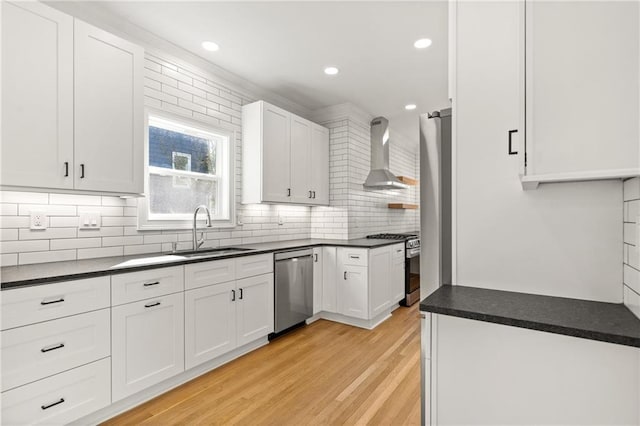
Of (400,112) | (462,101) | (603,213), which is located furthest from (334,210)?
(603,213)

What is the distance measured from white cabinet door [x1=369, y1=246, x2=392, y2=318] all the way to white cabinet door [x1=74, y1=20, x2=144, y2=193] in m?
2.43

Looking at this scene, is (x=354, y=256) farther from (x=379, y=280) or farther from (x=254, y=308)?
(x=254, y=308)

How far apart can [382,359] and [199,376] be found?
4.96 feet

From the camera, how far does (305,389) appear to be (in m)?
2.26

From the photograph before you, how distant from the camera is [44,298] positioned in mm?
1627

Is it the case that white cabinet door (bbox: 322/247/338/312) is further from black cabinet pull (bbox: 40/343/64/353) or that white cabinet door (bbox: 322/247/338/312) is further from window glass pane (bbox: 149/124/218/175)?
black cabinet pull (bbox: 40/343/64/353)

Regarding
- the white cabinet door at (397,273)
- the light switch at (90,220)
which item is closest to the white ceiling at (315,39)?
the light switch at (90,220)

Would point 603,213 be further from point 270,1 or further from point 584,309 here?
point 270,1

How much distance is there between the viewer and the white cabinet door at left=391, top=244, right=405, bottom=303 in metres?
3.97

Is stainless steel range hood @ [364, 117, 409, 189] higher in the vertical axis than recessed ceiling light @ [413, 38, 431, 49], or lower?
lower

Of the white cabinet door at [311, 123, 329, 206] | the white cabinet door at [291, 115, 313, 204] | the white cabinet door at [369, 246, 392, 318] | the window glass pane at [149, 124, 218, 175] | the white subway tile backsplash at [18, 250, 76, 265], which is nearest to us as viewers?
the white subway tile backsplash at [18, 250, 76, 265]

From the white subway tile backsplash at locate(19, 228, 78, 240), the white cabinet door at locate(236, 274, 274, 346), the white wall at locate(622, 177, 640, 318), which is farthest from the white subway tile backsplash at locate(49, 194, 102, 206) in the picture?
the white wall at locate(622, 177, 640, 318)

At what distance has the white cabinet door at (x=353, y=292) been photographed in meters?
3.47

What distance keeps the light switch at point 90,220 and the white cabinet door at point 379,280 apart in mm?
2548
